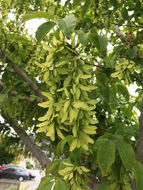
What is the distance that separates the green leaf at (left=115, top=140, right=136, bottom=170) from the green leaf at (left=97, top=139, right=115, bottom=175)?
0.8 inches

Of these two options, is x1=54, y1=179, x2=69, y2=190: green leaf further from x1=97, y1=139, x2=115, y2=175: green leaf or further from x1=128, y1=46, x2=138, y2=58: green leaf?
x1=128, y1=46, x2=138, y2=58: green leaf

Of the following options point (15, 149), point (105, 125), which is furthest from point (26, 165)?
point (105, 125)

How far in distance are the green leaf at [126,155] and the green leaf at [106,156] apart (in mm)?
21

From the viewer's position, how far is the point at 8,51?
4.18ft

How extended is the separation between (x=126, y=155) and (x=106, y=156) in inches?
1.8

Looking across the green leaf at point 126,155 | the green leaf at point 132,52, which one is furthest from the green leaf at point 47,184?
the green leaf at point 132,52

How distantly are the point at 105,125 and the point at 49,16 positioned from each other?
77 centimetres

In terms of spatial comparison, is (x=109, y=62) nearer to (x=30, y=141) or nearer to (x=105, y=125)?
(x=105, y=125)

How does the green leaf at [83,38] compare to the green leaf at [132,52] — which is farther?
the green leaf at [132,52]

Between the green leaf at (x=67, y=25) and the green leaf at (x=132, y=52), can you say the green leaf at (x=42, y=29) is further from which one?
Result: the green leaf at (x=132, y=52)

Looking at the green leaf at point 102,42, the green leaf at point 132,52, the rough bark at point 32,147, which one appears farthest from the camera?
the rough bark at point 32,147

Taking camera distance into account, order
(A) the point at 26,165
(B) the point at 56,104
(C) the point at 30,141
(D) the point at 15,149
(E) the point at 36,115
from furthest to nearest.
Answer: (A) the point at 26,165 < (D) the point at 15,149 < (C) the point at 30,141 < (E) the point at 36,115 < (B) the point at 56,104

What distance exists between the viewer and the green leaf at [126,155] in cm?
42

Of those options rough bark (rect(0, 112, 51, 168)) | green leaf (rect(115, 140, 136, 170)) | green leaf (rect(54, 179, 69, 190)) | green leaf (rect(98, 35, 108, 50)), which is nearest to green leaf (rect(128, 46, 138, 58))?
green leaf (rect(98, 35, 108, 50))
